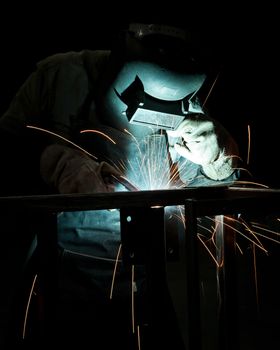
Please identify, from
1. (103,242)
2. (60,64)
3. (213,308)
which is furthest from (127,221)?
(213,308)

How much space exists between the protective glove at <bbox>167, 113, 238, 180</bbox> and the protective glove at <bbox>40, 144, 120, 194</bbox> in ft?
1.39

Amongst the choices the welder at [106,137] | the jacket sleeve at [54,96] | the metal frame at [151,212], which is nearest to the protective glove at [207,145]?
the welder at [106,137]

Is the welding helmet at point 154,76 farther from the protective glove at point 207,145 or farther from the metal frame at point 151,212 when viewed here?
the metal frame at point 151,212

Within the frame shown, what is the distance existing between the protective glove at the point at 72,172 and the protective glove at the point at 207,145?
42 cm

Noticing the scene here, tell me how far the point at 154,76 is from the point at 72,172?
0.41 metres

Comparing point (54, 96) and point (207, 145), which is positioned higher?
point (54, 96)

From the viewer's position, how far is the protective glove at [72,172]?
96 cm

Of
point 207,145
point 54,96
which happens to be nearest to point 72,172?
point 54,96

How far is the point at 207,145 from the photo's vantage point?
133cm

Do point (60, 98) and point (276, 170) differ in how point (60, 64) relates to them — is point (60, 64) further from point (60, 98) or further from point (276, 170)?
point (276, 170)

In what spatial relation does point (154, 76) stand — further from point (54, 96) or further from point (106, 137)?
point (54, 96)

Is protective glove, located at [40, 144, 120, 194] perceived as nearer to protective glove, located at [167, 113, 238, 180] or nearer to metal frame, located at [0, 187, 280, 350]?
metal frame, located at [0, 187, 280, 350]

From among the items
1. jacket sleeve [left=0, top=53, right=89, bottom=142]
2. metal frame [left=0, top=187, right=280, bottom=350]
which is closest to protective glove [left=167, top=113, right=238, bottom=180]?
jacket sleeve [left=0, top=53, right=89, bottom=142]

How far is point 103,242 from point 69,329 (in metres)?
0.34
